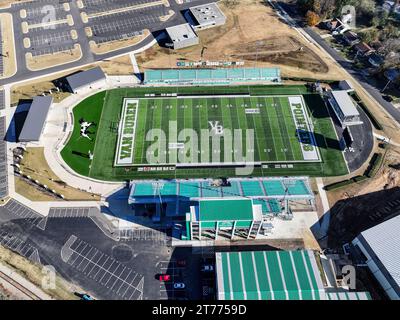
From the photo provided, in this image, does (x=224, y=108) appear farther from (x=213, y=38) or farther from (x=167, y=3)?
(x=167, y=3)

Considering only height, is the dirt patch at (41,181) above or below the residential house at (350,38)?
below

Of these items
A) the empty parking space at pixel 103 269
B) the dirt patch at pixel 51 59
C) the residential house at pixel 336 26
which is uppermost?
the residential house at pixel 336 26

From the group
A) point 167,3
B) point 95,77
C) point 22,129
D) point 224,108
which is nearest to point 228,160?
point 224,108

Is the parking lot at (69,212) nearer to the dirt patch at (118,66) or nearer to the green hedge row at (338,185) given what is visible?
the dirt patch at (118,66)

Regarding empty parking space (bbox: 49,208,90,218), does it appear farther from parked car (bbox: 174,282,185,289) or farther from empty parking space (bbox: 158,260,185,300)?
parked car (bbox: 174,282,185,289)

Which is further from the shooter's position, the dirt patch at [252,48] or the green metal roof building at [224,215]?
the dirt patch at [252,48]

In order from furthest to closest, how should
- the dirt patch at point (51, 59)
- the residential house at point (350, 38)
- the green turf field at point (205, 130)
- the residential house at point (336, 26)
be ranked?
the residential house at point (336, 26)
the residential house at point (350, 38)
the dirt patch at point (51, 59)
the green turf field at point (205, 130)

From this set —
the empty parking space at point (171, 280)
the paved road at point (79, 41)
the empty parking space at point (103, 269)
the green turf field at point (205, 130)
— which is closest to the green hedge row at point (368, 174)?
the green turf field at point (205, 130)
